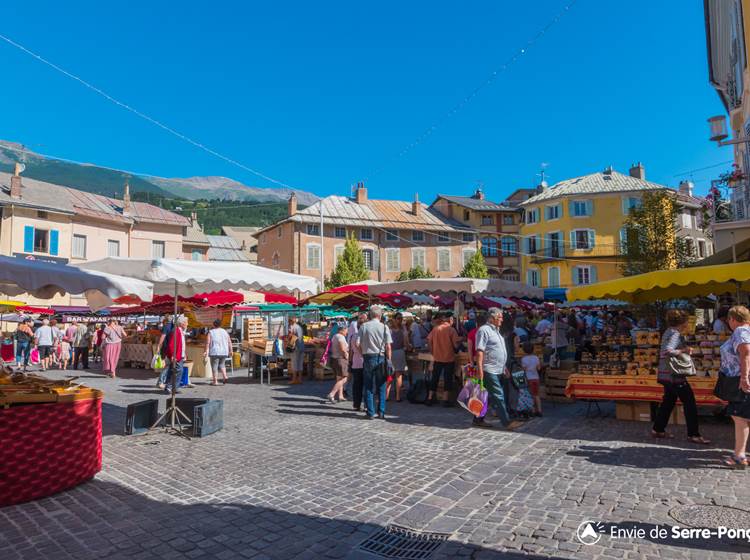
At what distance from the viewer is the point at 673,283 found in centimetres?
745

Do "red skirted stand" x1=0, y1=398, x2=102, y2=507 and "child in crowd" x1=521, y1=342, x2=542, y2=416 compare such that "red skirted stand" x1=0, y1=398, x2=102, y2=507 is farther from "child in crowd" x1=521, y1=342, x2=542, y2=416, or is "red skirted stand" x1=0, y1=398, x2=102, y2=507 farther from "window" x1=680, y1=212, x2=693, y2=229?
"window" x1=680, y1=212, x2=693, y2=229

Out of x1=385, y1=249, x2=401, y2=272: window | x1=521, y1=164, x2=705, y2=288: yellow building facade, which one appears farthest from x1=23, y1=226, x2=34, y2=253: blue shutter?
x1=521, y1=164, x2=705, y2=288: yellow building facade

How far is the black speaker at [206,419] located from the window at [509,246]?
152ft

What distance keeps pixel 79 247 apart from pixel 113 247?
9.73 ft

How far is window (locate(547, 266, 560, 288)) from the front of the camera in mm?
45188

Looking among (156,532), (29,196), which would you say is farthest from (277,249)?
(156,532)

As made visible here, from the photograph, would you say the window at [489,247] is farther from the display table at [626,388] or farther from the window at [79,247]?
the display table at [626,388]

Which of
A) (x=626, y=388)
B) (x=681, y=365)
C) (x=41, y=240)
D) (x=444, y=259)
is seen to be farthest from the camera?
(x=444, y=259)

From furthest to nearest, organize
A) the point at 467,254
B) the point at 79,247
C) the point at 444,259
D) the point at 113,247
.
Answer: the point at 467,254, the point at 444,259, the point at 113,247, the point at 79,247

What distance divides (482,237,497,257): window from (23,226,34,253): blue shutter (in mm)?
38534

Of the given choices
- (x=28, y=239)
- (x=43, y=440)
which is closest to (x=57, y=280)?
→ (x=43, y=440)

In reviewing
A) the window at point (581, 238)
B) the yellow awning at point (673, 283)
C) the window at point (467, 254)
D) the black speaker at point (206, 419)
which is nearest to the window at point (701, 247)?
the window at point (581, 238)

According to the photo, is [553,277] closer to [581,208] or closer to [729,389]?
[581,208]

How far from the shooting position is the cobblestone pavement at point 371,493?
138 inches
